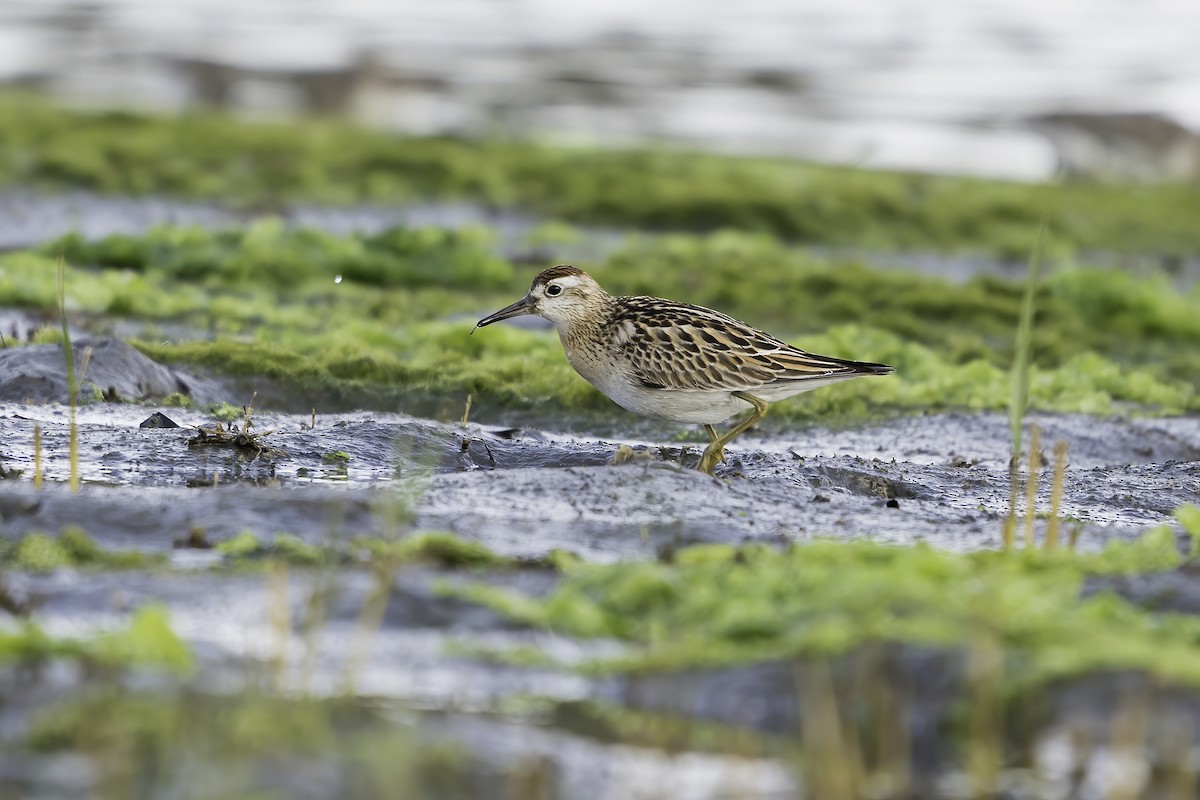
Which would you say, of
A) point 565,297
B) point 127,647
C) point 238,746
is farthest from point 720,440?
point 238,746

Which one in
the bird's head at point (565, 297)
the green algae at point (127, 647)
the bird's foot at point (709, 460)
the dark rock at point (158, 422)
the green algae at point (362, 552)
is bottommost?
the bird's foot at point (709, 460)

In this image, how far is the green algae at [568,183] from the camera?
53.9 ft

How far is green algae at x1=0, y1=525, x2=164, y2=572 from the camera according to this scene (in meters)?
4.80

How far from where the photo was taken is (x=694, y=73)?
2488 centimetres

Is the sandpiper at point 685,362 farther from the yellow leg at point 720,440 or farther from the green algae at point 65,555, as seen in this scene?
the green algae at point 65,555

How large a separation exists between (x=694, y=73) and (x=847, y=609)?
21.3 m

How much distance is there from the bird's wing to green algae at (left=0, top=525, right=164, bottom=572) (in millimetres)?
2993

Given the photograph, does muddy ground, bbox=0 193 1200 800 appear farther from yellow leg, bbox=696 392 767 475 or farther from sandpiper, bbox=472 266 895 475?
sandpiper, bbox=472 266 895 475

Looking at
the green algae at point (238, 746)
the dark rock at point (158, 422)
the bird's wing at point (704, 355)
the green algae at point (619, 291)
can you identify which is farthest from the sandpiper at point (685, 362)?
the green algae at point (238, 746)

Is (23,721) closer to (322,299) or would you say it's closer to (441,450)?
(441,450)

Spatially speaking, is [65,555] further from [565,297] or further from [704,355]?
[565,297]

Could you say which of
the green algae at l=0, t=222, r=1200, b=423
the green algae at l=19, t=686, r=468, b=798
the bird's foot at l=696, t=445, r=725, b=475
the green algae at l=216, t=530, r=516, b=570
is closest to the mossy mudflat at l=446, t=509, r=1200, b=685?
the green algae at l=216, t=530, r=516, b=570

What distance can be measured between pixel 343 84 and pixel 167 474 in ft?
56.7

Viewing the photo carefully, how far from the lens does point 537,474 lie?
20.4 feet
